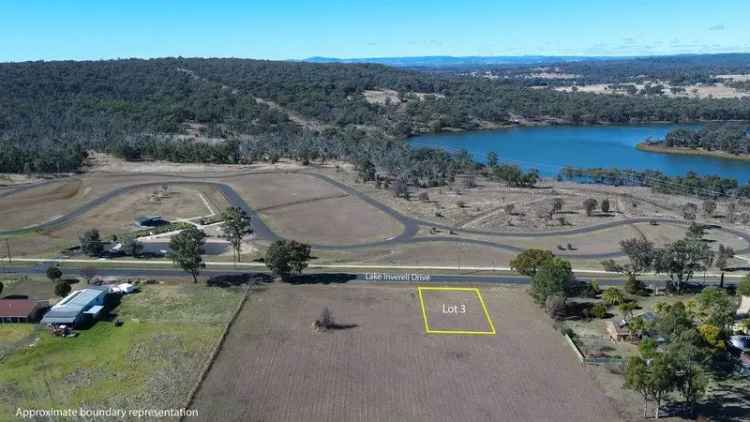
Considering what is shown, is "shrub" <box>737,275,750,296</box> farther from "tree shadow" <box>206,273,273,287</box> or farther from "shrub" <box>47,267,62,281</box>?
"shrub" <box>47,267,62,281</box>

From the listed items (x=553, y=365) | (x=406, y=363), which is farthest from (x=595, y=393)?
(x=406, y=363)

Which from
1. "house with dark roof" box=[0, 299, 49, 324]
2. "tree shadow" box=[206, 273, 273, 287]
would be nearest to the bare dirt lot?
"house with dark roof" box=[0, 299, 49, 324]

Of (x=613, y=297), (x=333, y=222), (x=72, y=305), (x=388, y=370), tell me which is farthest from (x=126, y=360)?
(x=613, y=297)

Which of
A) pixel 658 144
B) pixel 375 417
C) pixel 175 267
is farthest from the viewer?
pixel 658 144

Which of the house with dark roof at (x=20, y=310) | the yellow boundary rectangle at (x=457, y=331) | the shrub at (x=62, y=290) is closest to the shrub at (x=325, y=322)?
the yellow boundary rectangle at (x=457, y=331)

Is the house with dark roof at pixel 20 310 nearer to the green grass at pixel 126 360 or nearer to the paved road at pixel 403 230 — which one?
the green grass at pixel 126 360

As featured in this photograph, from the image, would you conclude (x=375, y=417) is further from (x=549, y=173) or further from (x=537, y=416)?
(x=549, y=173)
